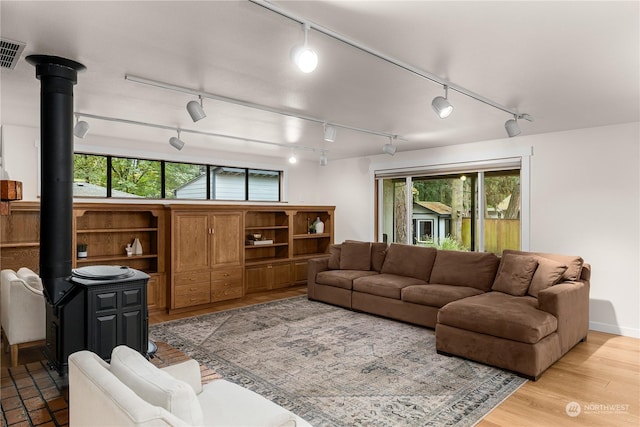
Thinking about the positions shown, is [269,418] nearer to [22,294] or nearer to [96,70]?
Answer: [96,70]

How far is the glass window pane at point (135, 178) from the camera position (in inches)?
222

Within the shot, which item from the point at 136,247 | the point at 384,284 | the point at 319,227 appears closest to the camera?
the point at 384,284

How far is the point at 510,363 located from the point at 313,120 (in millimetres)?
3013

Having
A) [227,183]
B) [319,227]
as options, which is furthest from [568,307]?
[227,183]

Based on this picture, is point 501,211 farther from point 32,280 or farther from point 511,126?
point 32,280

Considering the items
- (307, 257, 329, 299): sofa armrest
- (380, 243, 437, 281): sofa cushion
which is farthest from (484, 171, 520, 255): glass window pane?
(307, 257, 329, 299): sofa armrest

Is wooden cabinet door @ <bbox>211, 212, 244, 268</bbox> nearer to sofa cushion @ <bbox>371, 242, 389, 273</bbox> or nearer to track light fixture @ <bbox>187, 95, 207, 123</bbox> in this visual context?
sofa cushion @ <bbox>371, 242, 389, 273</bbox>

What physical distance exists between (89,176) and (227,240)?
6.65 ft

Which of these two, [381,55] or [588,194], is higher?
[381,55]

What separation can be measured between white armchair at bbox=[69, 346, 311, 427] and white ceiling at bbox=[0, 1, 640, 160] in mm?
1691

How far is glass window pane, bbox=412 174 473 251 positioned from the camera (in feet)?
19.8

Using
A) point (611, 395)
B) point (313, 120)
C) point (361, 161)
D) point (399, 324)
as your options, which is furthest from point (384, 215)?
→ point (611, 395)

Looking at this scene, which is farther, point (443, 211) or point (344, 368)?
point (443, 211)

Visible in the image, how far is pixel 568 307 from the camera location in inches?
148
